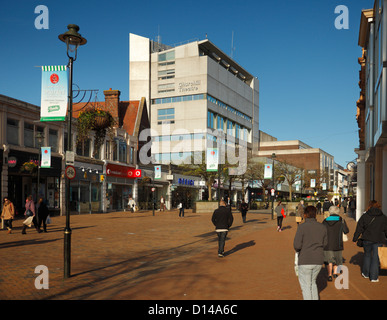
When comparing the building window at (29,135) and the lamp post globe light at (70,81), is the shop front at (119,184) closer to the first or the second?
the building window at (29,135)

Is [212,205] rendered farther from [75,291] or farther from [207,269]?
[75,291]

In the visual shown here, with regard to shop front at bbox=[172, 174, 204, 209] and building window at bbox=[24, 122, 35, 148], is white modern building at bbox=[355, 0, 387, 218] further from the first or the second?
shop front at bbox=[172, 174, 204, 209]

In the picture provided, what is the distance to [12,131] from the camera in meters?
29.0

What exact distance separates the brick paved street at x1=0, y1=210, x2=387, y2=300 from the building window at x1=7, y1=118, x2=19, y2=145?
45.1 feet

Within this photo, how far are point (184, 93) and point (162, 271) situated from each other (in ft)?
218

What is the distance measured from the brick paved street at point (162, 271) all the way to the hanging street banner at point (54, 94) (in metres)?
3.89

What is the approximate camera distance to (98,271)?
10.1m

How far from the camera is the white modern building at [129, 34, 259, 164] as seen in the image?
2886 inches

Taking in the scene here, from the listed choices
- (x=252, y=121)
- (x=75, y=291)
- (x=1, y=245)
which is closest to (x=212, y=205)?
(x=1, y=245)

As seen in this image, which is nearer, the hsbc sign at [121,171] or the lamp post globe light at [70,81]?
the lamp post globe light at [70,81]

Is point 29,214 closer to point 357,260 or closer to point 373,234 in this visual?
point 357,260

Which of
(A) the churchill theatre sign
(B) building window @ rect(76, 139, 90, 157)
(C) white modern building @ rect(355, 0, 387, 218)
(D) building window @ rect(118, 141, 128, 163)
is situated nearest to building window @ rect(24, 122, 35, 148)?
(B) building window @ rect(76, 139, 90, 157)

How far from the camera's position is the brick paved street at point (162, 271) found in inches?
305

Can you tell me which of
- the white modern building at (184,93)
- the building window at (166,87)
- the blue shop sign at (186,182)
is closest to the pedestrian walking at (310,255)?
the blue shop sign at (186,182)
